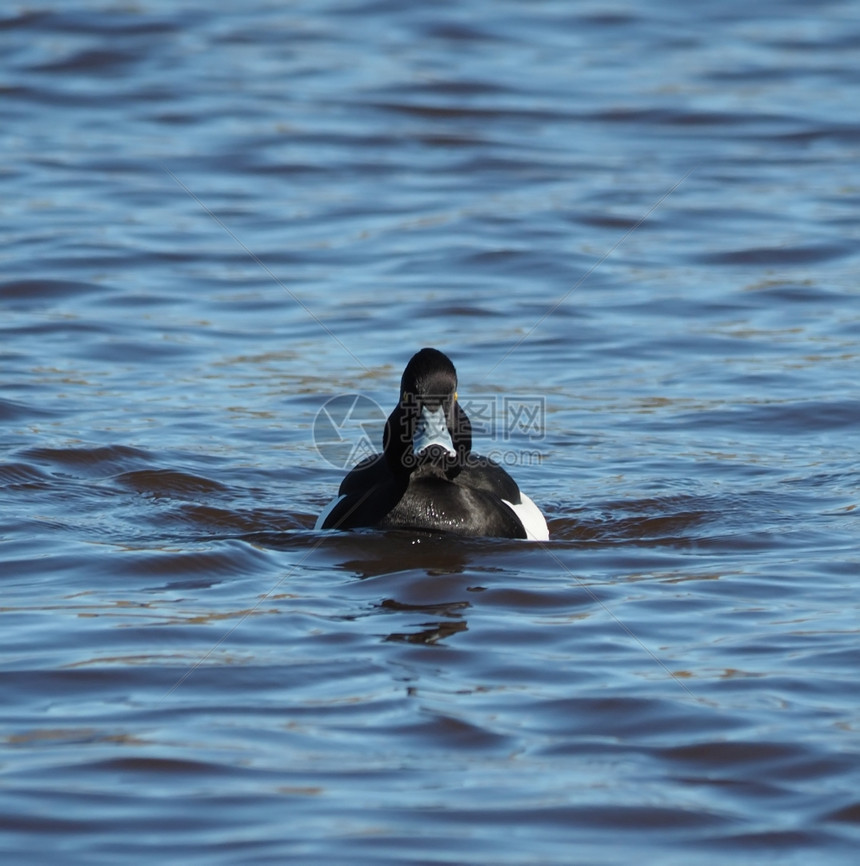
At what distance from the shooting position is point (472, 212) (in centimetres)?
1691

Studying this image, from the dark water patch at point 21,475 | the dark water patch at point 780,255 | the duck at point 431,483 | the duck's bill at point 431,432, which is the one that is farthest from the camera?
the dark water patch at point 780,255

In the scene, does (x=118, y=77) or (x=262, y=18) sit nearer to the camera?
(x=118, y=77)

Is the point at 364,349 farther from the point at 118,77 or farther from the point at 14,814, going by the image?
the point at 118,77

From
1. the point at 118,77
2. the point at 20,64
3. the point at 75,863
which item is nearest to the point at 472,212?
the point at 118,77

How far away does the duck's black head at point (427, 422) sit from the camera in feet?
26.2

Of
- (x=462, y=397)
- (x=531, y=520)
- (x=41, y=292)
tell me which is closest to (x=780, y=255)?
(x=462, y=397)

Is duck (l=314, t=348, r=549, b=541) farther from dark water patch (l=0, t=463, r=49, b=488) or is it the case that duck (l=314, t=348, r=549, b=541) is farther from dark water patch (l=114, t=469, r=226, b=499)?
dark water patch (l=0, t=463, r=49, b=488)

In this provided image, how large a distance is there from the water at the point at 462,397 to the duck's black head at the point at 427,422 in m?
0.46

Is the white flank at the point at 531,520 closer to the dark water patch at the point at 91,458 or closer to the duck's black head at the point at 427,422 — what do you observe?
the duck's black head at the point at 427,422

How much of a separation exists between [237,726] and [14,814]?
976 mm

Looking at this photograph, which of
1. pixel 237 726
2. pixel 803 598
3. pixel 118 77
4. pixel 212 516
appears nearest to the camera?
pixel 237 726

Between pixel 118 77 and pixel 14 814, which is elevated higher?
pixel 118 77

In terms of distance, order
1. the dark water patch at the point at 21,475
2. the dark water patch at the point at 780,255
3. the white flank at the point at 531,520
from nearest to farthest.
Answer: the white flank at the point at 531,520 < the dark water patch at the point at 21,475 < the dark water patch at the point at 780,255

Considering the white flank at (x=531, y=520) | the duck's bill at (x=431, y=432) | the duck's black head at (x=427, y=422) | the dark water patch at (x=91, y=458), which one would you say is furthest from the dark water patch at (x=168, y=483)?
the duck's bill at (x=431, y=432)
